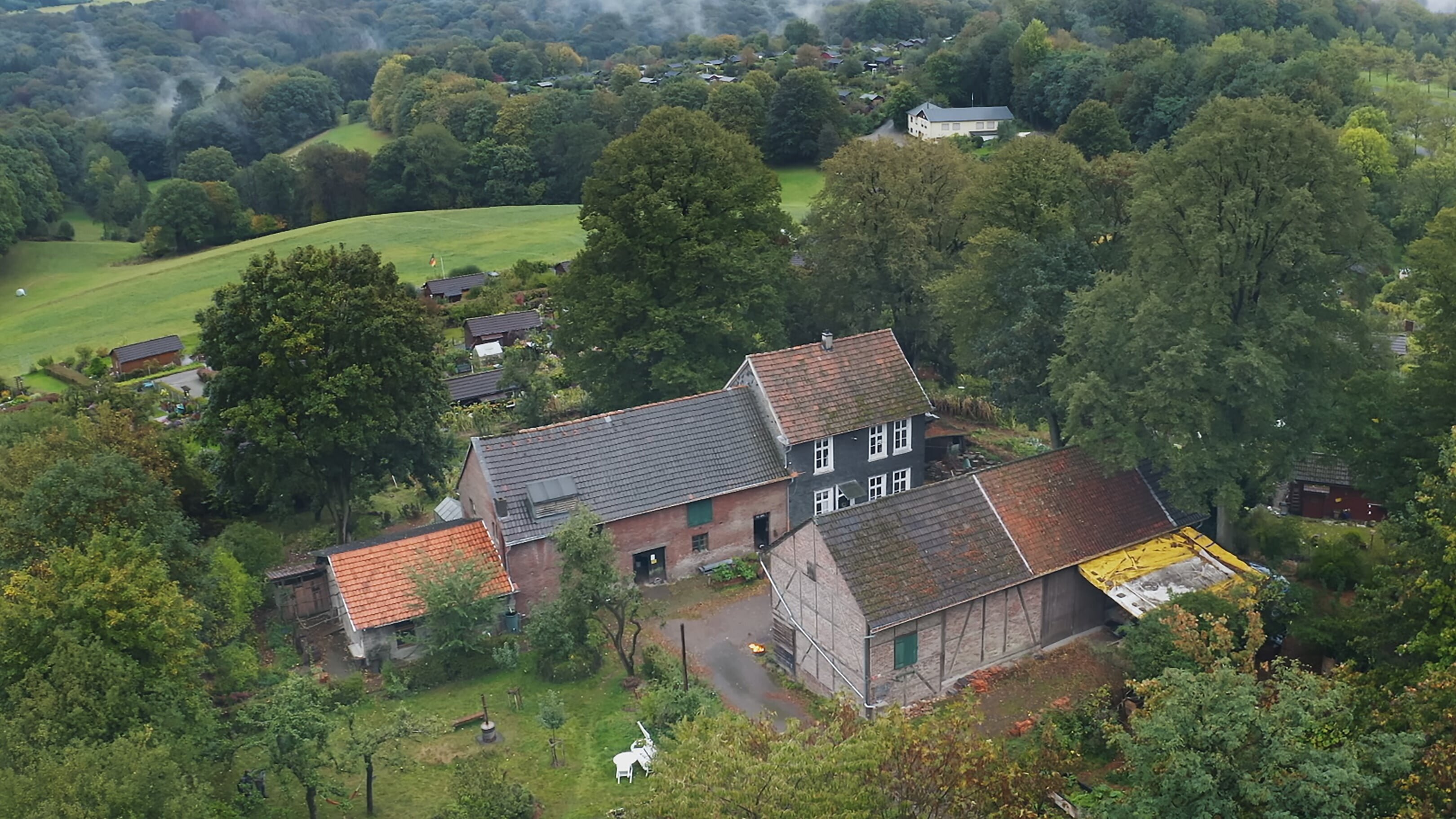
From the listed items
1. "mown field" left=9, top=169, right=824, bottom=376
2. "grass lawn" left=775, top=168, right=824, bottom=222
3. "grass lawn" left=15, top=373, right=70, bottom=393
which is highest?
"grass lawn" left=15, top=373, right=70, bottom=393

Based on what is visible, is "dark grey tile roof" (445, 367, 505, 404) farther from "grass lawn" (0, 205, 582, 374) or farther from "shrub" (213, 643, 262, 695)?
"shrub" (213, 643, 262, 695)

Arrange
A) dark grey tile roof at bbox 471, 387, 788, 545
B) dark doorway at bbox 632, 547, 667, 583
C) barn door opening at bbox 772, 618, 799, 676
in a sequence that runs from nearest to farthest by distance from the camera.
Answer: barn door opening at bbox 772, 618, 799, 676, dark grey tile roof at bbox 471, 387, 788, 545, dark doorway at bbox 632, 547, 667, 583

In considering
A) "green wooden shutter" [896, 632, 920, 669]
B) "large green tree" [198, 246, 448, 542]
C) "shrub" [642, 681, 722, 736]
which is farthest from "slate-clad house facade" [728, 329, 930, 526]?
"shrub" [642, 681, 722, 736]

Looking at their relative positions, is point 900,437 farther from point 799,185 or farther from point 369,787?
point 799,185

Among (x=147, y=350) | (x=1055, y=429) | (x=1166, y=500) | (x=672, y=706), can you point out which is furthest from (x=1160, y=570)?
(x=147, y=350)

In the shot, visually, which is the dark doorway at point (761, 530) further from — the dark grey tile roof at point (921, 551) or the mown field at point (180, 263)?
the mown field at point (180, 263)
